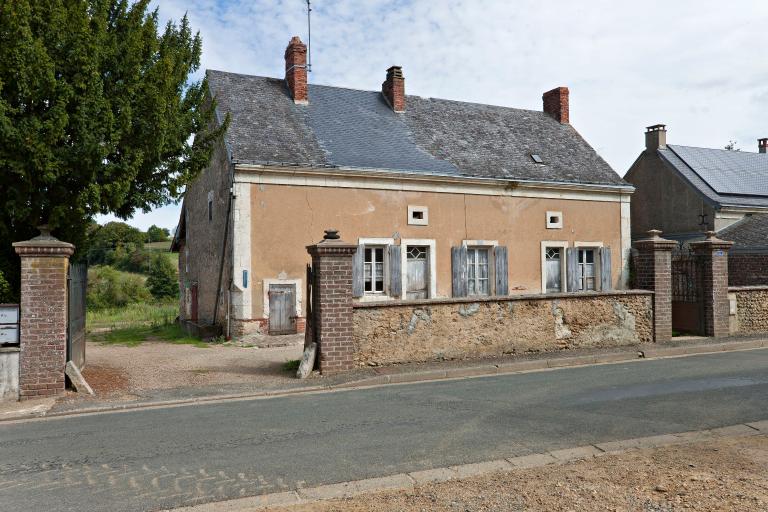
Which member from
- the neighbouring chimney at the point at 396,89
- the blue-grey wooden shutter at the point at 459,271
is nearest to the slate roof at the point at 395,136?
the neighbouring chimney at the point at 396,89

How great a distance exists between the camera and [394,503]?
418 centimetres

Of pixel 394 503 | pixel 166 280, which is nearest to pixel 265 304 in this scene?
pixel 394 503

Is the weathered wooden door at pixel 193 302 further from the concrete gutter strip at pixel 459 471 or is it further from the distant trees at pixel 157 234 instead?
the distant trees at pixel 157 234

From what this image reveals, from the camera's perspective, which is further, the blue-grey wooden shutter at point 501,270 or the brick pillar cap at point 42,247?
the blue-grey wooden shutter at point 501,270

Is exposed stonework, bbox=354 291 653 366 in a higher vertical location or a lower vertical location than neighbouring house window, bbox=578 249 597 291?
lower

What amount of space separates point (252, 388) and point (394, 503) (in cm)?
497

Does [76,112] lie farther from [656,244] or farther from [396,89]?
[396,89]

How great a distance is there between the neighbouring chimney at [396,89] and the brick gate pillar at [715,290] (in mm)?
10136

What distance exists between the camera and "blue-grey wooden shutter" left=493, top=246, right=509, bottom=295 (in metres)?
17.6

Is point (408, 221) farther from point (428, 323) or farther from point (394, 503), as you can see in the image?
point (394, 503)

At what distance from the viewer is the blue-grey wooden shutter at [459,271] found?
17125 mm

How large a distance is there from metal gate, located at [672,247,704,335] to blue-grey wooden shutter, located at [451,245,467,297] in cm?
537

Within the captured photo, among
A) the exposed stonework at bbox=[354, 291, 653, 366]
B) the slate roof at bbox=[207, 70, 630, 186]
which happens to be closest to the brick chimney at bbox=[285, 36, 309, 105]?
the slate roof at bbox=[207, 70, 630, 186]

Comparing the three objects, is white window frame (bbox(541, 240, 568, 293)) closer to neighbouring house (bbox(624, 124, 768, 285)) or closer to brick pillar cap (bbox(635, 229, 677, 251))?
neighbouring house (bbox(624, 124, 768, 285))
